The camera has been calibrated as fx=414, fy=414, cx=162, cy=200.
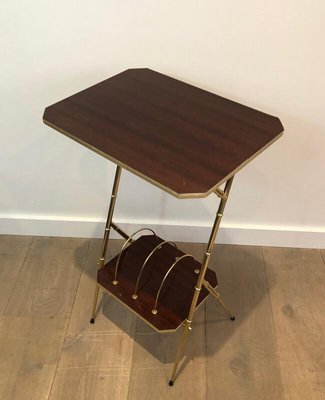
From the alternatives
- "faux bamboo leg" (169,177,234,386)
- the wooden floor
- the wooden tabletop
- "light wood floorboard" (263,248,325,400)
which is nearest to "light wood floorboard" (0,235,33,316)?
the wooden floor

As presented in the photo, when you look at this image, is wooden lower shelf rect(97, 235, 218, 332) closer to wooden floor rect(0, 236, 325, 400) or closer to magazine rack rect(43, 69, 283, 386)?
magazine rack rect(43, 69, 283, 386)

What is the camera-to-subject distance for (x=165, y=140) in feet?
3.24

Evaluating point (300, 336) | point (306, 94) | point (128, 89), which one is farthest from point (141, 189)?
point (300, 336)

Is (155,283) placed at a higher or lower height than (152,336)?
higher

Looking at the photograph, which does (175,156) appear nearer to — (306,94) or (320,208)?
(306,94)

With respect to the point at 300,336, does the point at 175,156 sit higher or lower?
higher

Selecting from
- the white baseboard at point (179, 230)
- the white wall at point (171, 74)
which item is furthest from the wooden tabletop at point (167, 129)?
the white baseboard at point (179, 230)

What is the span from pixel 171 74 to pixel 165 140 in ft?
1.59

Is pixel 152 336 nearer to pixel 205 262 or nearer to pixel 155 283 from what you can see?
pixel 155 283

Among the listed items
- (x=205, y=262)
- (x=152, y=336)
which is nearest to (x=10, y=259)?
(x=152, y=336)

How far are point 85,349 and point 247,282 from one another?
2.27 ft

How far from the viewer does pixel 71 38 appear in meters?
1.32

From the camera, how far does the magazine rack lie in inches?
35.9

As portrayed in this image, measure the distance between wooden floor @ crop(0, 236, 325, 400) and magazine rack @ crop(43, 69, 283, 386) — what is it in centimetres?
15
